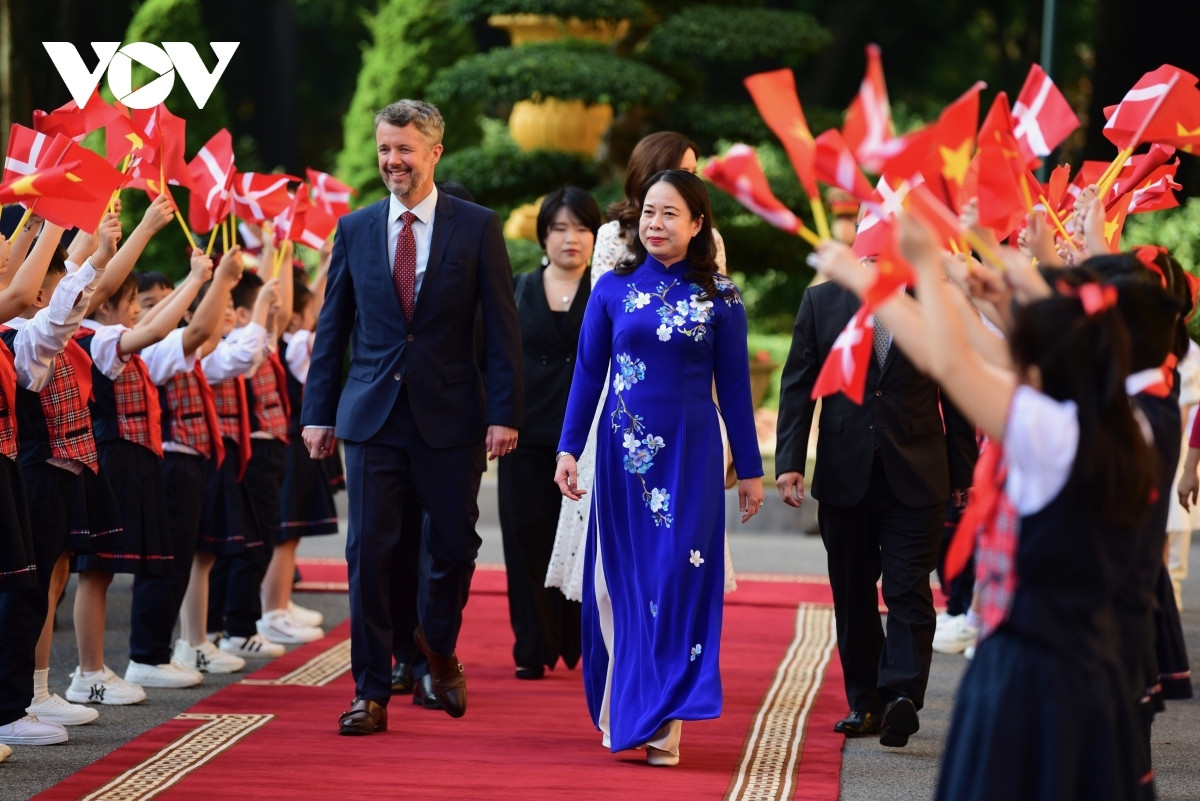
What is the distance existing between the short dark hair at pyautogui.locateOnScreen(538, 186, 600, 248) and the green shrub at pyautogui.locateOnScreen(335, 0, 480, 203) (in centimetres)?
1101

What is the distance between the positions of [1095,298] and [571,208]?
4241mm

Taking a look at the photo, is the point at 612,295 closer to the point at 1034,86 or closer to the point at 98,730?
the point at 1034,86

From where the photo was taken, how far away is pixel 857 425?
5.79m

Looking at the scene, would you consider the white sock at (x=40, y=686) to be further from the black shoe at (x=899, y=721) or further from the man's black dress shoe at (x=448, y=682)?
the black shoe at (x=899, y=721)

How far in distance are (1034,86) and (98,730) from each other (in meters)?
3.70

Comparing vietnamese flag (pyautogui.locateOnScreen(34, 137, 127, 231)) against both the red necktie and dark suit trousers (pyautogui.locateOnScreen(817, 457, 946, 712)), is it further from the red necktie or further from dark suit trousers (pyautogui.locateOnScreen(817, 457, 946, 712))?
dark suit trousers (pyautogui.locateOnScreen(817, 457, 946, 712))

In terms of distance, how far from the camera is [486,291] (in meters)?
5.96

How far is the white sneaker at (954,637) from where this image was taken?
7.83 meters

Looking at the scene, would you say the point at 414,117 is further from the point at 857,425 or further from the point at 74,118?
the point at 857,425

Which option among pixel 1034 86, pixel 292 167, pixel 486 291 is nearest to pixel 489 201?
pixel 486 291

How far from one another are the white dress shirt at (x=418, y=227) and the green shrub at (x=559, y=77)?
6.66 m

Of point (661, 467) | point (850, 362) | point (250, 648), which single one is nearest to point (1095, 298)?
point (850, 362)

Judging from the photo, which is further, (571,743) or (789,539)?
(789,539)

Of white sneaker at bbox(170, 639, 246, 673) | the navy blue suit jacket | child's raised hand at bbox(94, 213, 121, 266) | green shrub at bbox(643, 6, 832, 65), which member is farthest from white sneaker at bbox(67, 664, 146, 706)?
green shrub at bbox(643, 6, 832, 65)
